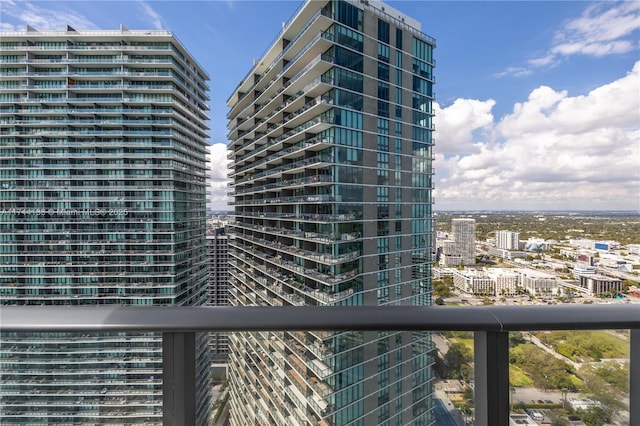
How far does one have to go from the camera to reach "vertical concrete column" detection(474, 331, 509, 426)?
0.64 meters

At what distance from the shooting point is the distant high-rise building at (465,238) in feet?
7.43

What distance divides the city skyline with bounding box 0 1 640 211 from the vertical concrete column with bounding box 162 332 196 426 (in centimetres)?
264

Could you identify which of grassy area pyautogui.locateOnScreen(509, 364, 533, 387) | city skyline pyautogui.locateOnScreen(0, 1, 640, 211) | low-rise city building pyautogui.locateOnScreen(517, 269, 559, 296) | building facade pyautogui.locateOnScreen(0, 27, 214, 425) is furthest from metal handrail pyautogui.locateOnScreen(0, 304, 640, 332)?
building facade pyautogui.locateOnScreen(0, 27, 214, 425)

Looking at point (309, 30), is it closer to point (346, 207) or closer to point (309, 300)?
point (346, 207)

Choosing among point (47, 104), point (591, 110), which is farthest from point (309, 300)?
point (47, 104)

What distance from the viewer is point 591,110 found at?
A: 2.82 metres

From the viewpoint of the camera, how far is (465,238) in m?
2.36

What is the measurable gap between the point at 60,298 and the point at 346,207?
1916cm

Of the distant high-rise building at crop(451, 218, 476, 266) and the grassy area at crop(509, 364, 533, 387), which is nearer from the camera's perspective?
the grassy area at crop(509, 364, 533, 387)

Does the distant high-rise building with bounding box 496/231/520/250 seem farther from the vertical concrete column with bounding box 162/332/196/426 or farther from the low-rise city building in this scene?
the vertical concrete column with bounding box 162/332/196/426

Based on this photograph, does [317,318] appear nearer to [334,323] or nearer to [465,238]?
[334,323]

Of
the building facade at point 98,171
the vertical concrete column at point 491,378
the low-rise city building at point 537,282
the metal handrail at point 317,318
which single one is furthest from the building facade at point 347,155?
the metal handrail at point 317,318

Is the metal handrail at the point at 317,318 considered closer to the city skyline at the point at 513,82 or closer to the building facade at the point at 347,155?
the city skyline at the point at 513,82

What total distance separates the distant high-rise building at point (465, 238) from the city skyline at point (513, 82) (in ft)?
0.81
